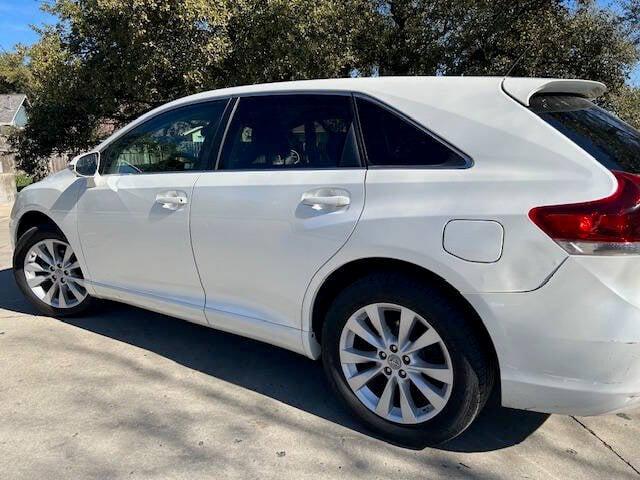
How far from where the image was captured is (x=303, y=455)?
2.67 metres

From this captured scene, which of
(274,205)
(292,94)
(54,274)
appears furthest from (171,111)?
(54,274)

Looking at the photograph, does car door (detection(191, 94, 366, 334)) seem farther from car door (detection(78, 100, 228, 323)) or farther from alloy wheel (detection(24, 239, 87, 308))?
alloy wheel (detection(24, 239, 87, 308))

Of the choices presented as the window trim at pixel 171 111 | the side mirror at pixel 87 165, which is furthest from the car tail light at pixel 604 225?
the side mirror at pixel 87 165

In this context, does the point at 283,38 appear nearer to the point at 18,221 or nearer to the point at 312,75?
the point at 312,75

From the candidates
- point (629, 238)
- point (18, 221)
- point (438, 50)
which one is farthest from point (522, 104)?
point (438, 50)

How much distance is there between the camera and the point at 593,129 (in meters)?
2.49

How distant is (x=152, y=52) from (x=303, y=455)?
8502 millimetres

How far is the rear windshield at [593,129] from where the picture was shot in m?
2.30

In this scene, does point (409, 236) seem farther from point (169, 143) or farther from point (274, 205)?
point (169, 143)

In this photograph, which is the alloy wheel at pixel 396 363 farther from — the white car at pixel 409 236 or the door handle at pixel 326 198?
the door handle at pixel 326 198

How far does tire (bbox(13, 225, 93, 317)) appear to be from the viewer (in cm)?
425

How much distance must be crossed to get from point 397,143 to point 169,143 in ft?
5.39

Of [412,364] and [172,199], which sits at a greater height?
→ [172,199]

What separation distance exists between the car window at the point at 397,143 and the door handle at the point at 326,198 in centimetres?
21
